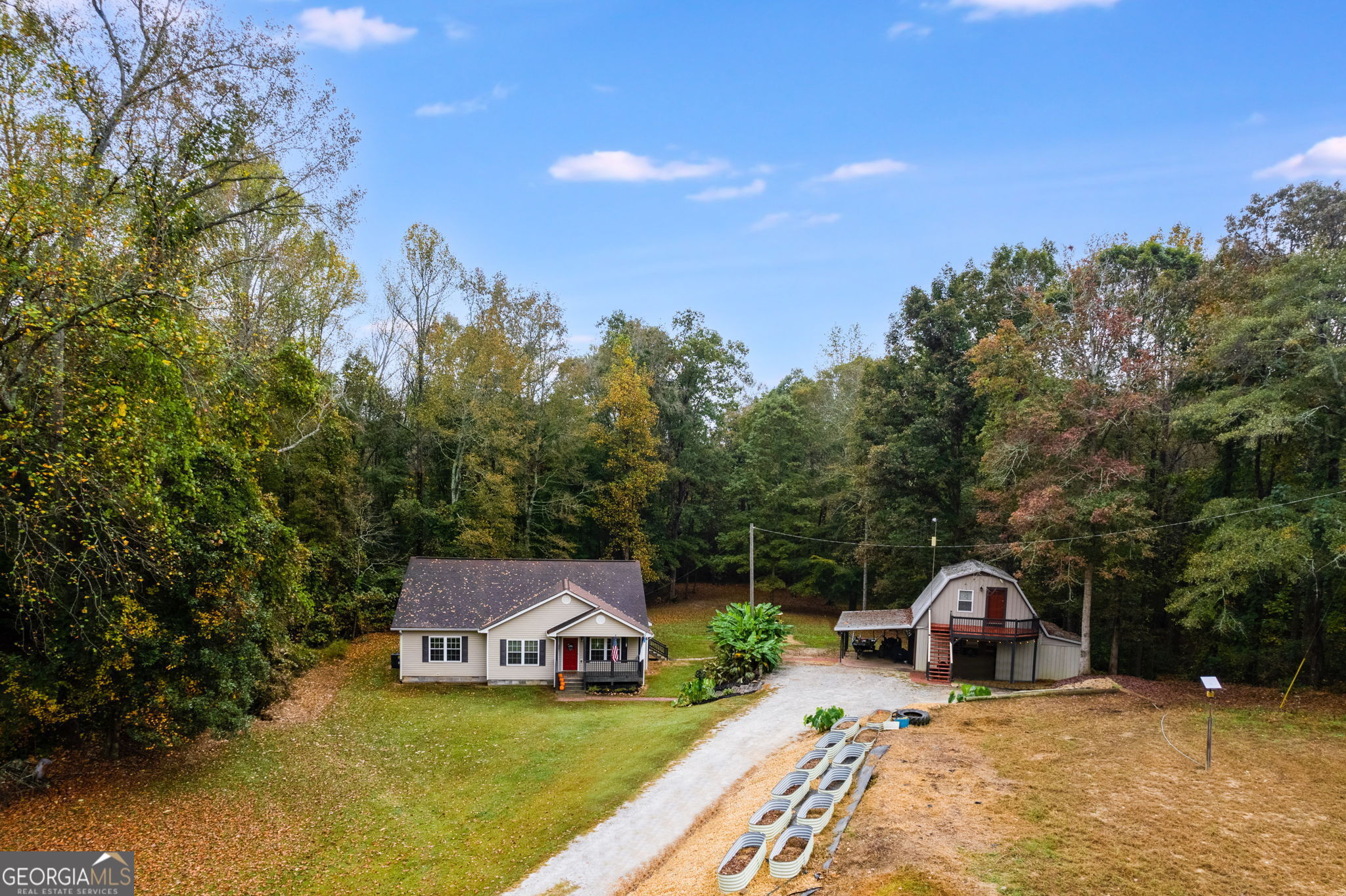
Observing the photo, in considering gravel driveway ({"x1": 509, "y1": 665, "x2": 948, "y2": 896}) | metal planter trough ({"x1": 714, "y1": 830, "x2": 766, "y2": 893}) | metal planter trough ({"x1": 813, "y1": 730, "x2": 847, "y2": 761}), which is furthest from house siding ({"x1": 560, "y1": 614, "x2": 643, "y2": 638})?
metal planter trough ({"x1": 714, "y1": 830, "x2": 766, "y2": 893})

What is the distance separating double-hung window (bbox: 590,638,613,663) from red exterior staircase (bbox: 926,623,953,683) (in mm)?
11382

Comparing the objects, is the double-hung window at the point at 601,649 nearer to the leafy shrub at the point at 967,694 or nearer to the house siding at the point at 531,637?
the house siding at the point at 531,637

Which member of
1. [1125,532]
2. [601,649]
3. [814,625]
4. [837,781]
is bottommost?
[814,625]

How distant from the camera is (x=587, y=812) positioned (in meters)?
14.2

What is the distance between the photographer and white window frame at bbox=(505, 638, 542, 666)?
25.6 meters

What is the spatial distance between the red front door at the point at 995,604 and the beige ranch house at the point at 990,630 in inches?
0.9

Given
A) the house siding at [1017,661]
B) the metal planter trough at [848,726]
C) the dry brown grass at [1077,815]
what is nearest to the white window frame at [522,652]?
the metal planter trough at [848,726]

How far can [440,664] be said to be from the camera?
25500 mm

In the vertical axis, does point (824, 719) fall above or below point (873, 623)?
below

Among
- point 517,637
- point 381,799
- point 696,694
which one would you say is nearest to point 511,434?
point 517,637

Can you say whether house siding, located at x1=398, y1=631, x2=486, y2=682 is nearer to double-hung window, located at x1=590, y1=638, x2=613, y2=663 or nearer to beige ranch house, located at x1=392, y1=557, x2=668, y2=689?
beige ranch house, located at x1=392, y1=557, x2=668, y2=689

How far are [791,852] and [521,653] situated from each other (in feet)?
56.8

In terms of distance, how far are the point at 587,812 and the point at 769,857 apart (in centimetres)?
571

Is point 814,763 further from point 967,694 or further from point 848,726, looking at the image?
point 967,694
